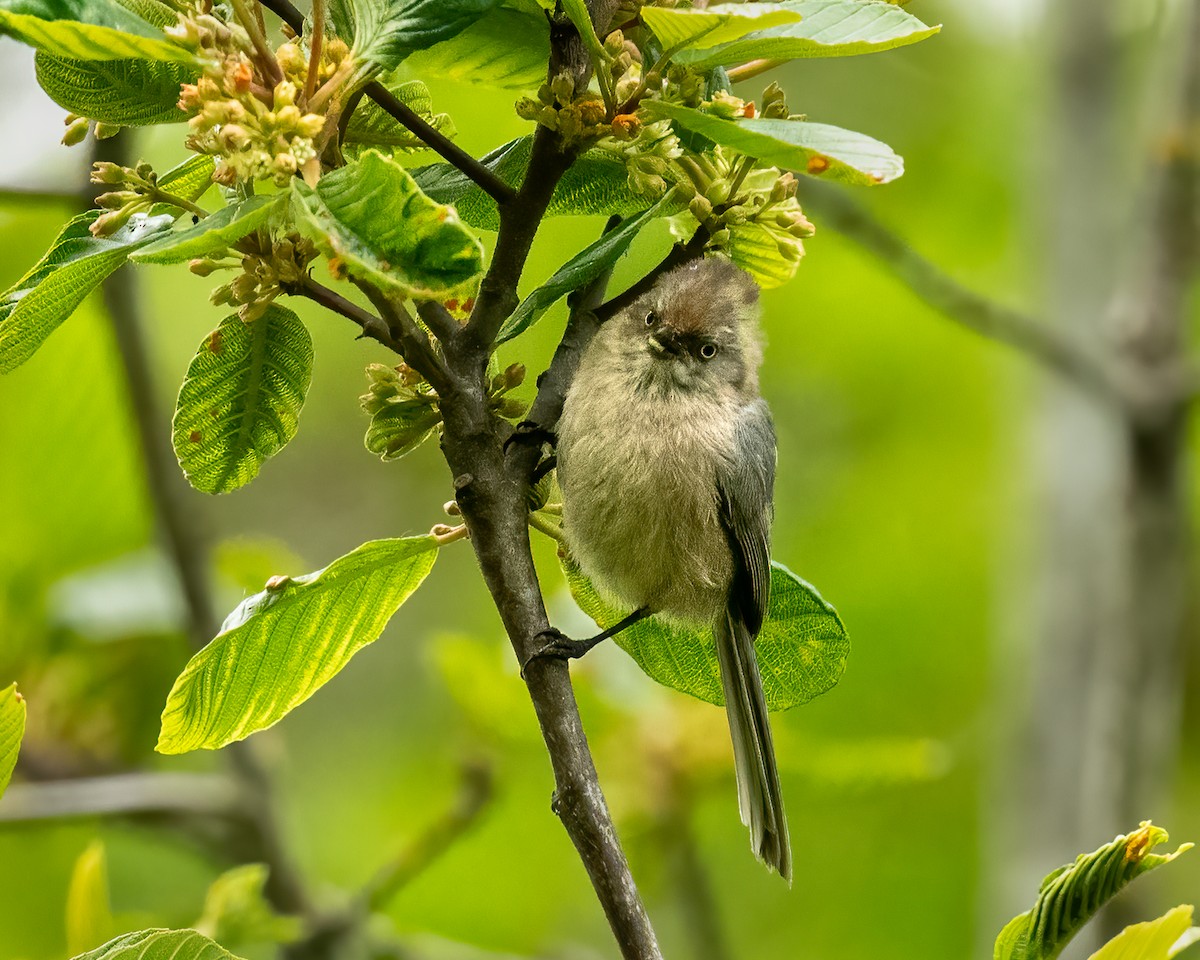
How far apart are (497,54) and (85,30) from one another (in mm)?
747

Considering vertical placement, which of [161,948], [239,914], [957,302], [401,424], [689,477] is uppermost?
[401,424]

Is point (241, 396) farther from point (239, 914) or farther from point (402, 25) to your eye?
point (239, 914)

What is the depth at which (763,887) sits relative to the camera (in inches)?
264

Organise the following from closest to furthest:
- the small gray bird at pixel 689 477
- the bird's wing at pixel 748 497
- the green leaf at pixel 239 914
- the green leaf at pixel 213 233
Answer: the green leaf at pixel 213 233 < the green leaf at pixel 239 914 < the small gray bird at pixel 689 477 < the bird's wing at pixel 748 497

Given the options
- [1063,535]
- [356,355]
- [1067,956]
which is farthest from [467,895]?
[356,355]

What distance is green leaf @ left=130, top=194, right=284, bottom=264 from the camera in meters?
1.50

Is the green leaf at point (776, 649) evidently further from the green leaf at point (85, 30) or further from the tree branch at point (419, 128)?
the green leaf at point (85, 30)

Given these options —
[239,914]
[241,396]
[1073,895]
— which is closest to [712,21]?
[241,396]

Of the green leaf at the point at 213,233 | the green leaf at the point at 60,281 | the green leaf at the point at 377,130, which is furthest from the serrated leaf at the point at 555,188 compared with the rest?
the green leaf at the point at 213,233

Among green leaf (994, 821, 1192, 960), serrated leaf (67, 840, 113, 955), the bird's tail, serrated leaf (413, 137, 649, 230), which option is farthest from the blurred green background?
green leaf (994, 821, 1192, 960)

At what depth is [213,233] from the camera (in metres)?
1.50

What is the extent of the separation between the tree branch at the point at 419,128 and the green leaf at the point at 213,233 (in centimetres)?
30

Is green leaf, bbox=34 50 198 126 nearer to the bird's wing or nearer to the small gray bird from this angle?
the small gray bird

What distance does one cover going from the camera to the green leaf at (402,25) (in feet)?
5.54
